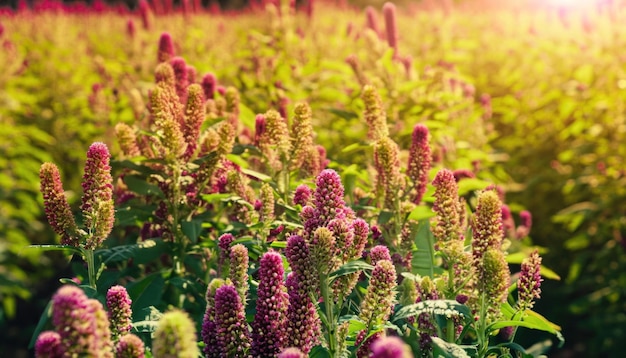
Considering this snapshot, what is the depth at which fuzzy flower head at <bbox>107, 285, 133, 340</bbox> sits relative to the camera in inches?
75.5

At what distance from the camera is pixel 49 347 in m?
1.55

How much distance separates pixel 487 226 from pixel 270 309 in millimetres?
694

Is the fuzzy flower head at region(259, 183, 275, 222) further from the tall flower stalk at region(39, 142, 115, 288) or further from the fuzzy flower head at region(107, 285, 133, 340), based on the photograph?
the fuzzy flower head at region(107, 285, 133, 340)

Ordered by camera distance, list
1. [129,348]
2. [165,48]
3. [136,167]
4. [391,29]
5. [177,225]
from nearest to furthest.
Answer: [129,348]
[177,225]
[136,167]
[165,48]
[391,29]

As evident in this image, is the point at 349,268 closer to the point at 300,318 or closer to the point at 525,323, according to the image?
the point at 300,318

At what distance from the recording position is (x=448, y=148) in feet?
14.9

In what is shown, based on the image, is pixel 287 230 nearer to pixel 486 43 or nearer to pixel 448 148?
pixel 448 148

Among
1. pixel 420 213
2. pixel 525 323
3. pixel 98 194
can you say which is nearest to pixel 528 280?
pixel 525 323

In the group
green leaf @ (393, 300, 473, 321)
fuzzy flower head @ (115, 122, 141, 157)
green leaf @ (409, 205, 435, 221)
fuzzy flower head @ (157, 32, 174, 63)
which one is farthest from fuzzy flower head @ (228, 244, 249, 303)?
fuzzy flower head @ (157, 32, 174, 63)

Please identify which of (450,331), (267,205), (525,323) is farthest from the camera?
(267,205)

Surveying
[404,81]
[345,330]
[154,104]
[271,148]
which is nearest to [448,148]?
[404,81]

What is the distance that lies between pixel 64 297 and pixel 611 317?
16.4 feet

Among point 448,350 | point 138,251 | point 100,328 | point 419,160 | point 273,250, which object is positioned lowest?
point 138,251

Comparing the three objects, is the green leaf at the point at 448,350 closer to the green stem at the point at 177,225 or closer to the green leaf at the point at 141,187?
the green stem at the point at 177,225
